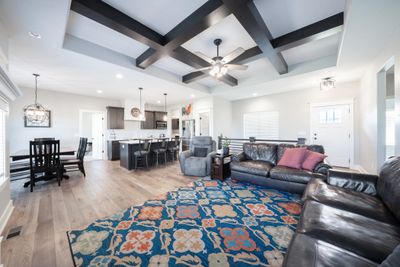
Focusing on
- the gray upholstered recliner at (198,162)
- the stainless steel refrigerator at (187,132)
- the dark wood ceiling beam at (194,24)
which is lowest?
the gray upholstered recliner at (198,162)

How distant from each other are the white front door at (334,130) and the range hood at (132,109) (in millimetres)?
7144

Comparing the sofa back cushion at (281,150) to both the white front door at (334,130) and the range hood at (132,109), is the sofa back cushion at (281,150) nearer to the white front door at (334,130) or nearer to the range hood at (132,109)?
the white front door at (334,130)

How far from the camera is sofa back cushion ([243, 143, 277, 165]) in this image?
359 cm

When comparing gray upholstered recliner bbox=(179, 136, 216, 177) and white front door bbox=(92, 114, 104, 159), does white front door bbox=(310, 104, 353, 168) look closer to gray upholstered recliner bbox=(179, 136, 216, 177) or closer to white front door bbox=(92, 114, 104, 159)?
gray upholstered recliner bbox=(179, 136, 216, 177)

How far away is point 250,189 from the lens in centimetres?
309

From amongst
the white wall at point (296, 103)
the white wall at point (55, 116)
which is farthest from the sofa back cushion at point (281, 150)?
the white wall at point (55, 116)

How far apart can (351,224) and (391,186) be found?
2.71 ft

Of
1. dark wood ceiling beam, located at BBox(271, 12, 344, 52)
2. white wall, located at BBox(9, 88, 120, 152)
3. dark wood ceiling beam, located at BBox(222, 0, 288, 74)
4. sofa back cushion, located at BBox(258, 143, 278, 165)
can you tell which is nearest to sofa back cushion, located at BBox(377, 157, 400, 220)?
sofa back cushion, located at BBox(258, 143, 278, 165)

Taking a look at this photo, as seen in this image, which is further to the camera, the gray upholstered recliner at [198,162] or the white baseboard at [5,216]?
the gray upholstered recliner at [198,162]

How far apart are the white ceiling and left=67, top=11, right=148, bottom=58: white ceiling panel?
0.05 ft

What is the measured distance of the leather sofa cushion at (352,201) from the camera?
134 centimetres

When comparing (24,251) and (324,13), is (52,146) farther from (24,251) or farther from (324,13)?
(324,13)

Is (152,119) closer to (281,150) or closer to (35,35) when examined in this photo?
(35,35)

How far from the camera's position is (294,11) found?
2281mm
